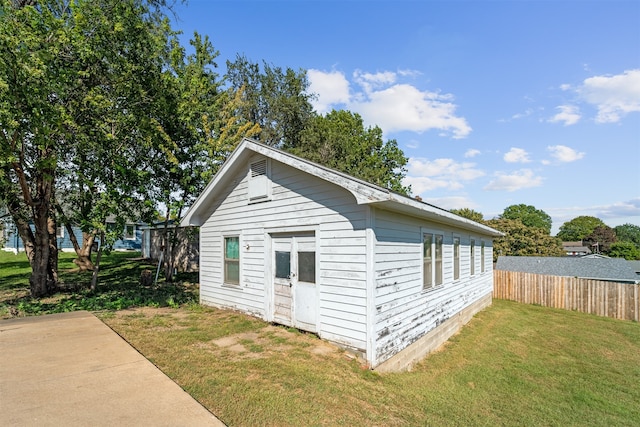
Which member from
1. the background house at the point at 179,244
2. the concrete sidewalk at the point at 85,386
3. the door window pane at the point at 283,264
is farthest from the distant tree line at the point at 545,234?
the concrete sidewalk at the point at 85,386

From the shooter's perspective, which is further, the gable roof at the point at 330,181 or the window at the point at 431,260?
the window at the point at 431,260

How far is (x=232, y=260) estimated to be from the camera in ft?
28.0

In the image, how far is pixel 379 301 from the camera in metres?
5.36

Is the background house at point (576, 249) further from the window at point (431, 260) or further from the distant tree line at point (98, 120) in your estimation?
the distant tree line at point (98, 120)

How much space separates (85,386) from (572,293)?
1636cm

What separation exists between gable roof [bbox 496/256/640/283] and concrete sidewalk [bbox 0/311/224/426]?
25462 millimetres

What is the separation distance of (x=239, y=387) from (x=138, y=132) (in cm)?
973

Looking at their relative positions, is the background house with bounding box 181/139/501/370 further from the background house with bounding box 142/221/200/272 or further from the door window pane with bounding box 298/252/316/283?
the background house with bounding box 142/221/200/272

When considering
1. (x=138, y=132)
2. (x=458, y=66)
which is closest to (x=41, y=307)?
(x=138, y=132)

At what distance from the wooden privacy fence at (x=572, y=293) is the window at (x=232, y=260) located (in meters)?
13.0

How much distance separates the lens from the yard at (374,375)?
396 centimetres

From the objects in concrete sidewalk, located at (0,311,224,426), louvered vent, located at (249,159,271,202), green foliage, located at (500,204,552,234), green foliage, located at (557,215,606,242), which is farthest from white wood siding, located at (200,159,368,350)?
green foliage, located at (557,215,606,242)

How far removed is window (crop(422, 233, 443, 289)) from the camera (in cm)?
730

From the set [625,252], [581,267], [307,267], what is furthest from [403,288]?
[625,252]
